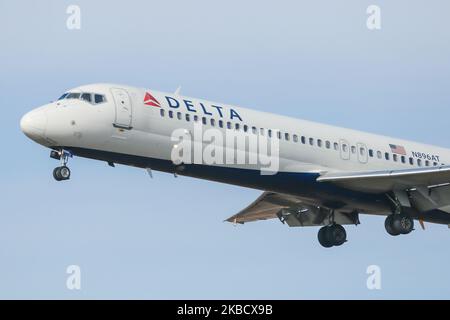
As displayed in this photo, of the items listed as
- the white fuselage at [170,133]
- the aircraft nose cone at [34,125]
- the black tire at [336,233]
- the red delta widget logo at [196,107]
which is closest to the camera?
the aircraft nose cone at [34,125]

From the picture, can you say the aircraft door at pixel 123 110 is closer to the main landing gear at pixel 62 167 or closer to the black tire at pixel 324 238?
the main landing gear at pixel 62 167

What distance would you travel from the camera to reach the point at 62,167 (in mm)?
50750

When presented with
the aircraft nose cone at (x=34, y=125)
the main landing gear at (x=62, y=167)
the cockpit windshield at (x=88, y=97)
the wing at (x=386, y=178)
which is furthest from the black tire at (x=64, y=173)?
the wing at (x=386, y=178)

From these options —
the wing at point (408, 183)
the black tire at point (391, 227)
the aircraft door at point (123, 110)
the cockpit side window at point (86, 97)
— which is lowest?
the black tire at point (391, 227)

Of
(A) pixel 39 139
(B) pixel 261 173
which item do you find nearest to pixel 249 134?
(B) pixel 261 173

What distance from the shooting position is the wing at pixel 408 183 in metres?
55.2

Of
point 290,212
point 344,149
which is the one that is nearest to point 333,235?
point 290,212

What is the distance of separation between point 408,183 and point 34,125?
16788mm

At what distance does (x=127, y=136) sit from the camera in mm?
51656

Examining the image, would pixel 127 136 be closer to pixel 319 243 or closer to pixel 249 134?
pixel 249 134

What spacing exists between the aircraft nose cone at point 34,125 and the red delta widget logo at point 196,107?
441 centimetres

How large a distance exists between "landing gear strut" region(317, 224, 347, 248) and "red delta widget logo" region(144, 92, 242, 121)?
30.0ft

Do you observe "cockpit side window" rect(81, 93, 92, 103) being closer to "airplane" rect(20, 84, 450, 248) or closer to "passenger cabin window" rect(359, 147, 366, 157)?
"airplane" rect(20, 84, 450, 248)

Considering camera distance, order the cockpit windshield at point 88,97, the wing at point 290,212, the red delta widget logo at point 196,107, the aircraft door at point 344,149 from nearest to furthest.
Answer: the cockpit windshield at point 88,97
the red delta widget logo at point 196,107
the aircraft door at point 344,149
the wing at point 290,212
